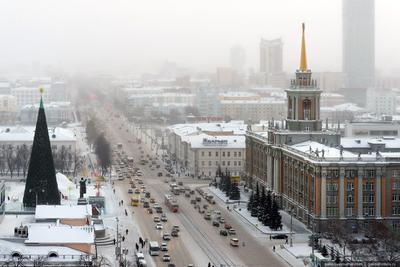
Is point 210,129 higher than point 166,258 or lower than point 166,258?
higher

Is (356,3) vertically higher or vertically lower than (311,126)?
higher

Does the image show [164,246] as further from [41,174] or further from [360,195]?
[360,195]

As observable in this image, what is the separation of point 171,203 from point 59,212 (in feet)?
42.7

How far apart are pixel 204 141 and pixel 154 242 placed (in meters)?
26.8

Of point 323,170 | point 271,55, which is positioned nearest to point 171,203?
point 323,170

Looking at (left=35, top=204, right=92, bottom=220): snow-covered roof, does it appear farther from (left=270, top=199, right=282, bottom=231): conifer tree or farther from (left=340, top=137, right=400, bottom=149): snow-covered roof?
(left=340, top=137, right=400, bottom=149): snow-covered roof

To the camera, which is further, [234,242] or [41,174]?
[41,174]

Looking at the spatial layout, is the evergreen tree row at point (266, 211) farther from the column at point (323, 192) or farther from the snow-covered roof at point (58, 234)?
the snow-covered roof at point (58, 234)

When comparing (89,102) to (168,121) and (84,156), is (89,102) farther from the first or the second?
(84,156)

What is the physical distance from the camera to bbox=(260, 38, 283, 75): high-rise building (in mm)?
179750

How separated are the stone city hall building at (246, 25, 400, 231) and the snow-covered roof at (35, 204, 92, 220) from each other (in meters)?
10.4

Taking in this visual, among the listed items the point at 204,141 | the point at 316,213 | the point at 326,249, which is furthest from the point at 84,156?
the point at 326,249

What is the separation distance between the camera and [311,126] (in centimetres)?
4750

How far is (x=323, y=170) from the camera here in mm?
39500
